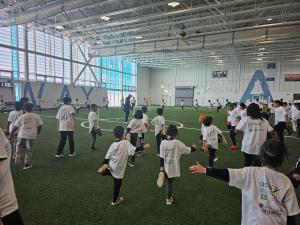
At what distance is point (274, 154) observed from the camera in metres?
2.13

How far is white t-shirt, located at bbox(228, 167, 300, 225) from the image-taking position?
2.05 meters

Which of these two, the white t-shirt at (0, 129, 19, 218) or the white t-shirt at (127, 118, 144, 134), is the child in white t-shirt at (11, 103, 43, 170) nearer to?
the white t-shirt at (127, 118, 144, 134)

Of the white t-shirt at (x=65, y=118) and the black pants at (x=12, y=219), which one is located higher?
the white t-shirt at (x=65, y=118)

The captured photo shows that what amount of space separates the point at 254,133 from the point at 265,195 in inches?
105

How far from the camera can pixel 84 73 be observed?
34562mm

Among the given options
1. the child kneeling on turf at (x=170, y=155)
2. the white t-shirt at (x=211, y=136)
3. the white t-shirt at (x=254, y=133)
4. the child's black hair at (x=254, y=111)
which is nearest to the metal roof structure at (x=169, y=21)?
the white t-shirt at (x=211, y=136)

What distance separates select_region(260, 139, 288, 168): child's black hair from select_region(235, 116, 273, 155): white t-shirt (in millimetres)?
2520

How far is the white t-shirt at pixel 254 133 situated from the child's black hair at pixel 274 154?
2.52 metres

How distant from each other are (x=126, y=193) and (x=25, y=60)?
25.0 metres

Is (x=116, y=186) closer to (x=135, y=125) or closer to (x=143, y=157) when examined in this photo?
(x=135, y=125)

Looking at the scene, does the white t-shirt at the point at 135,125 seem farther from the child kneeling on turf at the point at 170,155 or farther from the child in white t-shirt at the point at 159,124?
the child kneeling on turf at the point at 170,155

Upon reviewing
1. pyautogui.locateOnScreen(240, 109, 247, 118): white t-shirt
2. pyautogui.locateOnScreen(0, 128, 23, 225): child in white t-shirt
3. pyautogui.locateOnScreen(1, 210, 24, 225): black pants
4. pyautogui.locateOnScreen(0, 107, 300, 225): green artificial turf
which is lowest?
pyautogui.locateOnScreen(0, 107, 300, 225): green artificial turf

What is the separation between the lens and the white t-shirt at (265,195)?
205 cm

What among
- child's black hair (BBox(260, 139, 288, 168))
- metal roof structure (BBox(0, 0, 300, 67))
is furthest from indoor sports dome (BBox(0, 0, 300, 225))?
metal roof structure (BBox(0, 0, 300, 67))
